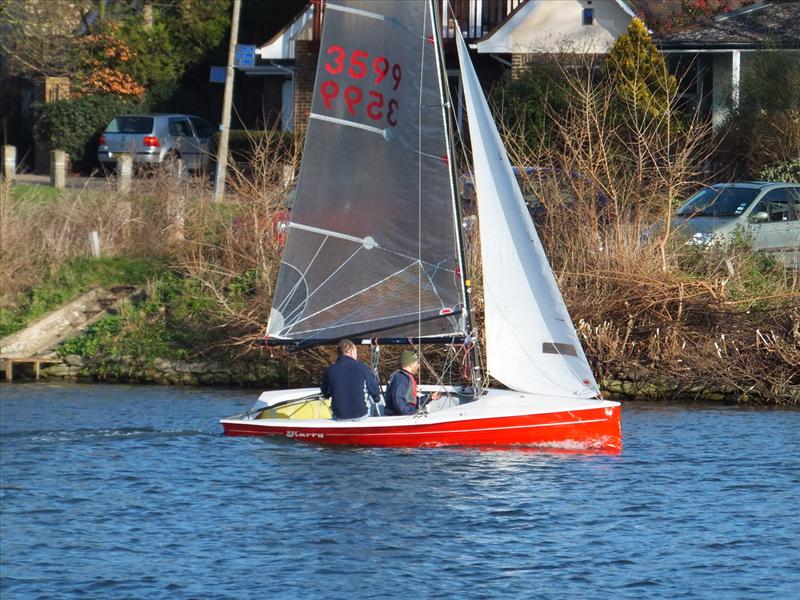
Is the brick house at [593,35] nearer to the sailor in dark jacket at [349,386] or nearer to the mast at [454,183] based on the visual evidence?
the mast at [454,183]

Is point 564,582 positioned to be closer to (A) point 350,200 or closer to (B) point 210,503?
(B) point 210,503

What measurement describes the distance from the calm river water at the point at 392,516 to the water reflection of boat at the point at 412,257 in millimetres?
430

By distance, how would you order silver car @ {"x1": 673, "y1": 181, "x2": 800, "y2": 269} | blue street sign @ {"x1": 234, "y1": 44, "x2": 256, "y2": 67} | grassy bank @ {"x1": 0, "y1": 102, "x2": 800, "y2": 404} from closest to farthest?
grassy bank @ {"x1": 0, "y1": 102, "x2": 800, "y2": 404} < silver car @ {"x1": 673, "y1": 181, "x2": 800, "y2": 269} < blue street sign @ {"x1": 234, "y1": 44, "x2": 256, "y2": 67}

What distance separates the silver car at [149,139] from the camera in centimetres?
3984

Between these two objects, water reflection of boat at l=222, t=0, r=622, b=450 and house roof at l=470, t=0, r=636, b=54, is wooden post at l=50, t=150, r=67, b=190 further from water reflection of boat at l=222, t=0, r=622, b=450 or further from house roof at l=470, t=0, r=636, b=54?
water reflection of boat at l=222, t=0, r=622, b=450

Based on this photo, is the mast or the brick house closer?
the mast

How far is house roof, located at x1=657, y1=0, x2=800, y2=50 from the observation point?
34.7 metres

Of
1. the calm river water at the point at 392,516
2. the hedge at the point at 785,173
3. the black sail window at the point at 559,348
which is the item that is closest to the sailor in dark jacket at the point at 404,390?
the calm river water at the point at 392,516

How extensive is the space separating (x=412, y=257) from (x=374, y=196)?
94 centimetres

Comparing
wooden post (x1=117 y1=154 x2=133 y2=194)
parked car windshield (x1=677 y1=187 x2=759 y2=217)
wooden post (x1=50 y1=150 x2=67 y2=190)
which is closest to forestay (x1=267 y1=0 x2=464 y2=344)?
parked car windshield (x1=677 y1=187 x2=759 y2=217)

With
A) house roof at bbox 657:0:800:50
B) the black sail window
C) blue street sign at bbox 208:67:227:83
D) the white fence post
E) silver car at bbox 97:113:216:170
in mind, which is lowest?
the black sail window

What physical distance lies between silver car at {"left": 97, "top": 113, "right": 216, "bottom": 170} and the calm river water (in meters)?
20.3

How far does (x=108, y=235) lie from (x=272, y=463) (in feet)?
41.0

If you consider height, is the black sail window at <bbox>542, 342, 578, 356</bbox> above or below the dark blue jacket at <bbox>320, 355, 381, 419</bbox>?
above
